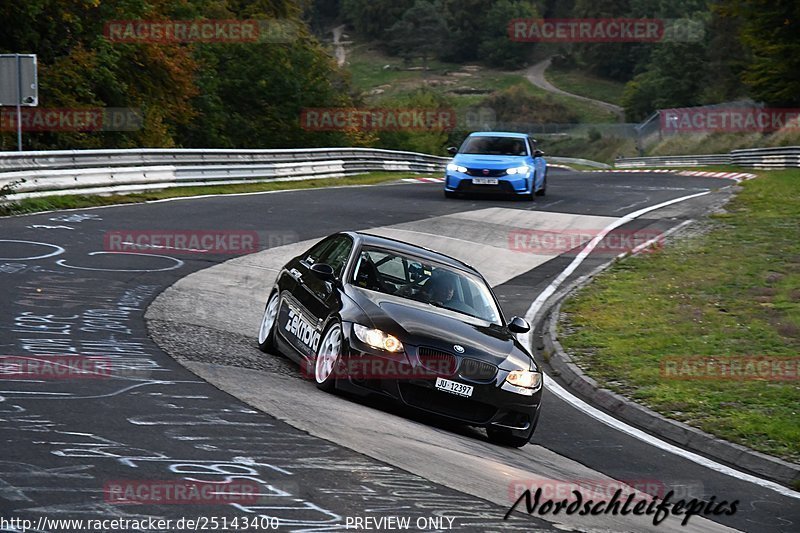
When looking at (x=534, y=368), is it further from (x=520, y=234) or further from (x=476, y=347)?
(x=520, y=234)

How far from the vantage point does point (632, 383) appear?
1177 cm

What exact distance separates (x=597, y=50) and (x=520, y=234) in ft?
436

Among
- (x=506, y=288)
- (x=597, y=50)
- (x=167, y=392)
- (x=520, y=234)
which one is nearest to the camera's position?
(x=167, y=392)

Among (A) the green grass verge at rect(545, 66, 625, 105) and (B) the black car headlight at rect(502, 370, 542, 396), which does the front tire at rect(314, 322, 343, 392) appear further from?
(A) the green grass verge at rect(545, 66, 625, 105)

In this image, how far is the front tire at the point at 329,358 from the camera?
9102mm

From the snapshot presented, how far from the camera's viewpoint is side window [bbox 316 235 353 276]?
10.5 m

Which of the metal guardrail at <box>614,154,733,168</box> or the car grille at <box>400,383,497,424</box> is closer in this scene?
the car grille at <box>400,383,497,424</box>

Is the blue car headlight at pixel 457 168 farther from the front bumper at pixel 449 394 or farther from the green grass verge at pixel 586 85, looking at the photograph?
the green grass verge at pixel 586 85

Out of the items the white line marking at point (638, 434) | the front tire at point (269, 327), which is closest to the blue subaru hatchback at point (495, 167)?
the white line marking at point (638, 434)

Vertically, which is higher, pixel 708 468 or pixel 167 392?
pixel 167 392

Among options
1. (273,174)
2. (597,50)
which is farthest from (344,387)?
(597,50)

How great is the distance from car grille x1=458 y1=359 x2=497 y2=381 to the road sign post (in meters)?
15.4

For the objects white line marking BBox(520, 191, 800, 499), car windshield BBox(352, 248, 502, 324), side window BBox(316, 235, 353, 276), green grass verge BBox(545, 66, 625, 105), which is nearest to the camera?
white line marking BBox(520, 191, 800, 499)

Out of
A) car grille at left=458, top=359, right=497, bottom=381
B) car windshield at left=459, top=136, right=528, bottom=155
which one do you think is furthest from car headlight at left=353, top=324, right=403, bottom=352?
car windshield at left=459, top=136, right=528, bottom=155
